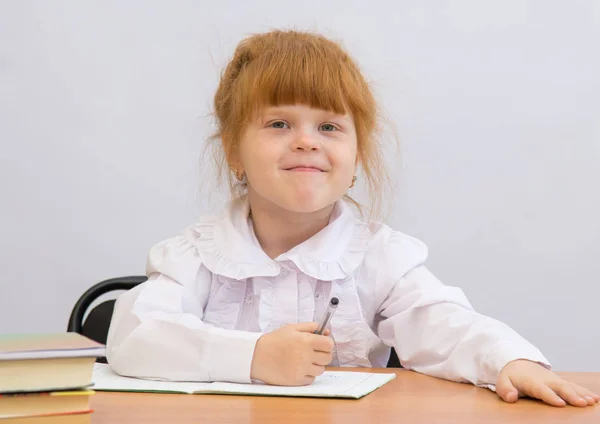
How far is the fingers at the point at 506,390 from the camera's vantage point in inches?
34.8

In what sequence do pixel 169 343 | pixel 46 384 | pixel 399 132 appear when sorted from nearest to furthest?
pixel 46 384
pixel 169 343
pixel 399 132

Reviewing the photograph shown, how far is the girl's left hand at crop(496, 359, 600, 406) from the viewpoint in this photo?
34.2 inches

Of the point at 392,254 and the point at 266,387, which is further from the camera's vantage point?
the point at 392,254

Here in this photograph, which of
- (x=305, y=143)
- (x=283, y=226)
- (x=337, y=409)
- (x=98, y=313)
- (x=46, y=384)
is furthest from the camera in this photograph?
(x=98, y=313)

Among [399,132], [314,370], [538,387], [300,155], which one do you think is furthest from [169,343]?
[399,132]

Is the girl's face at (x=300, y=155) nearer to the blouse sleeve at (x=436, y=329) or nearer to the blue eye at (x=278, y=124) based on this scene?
the blue eye at (x=278, y=124)

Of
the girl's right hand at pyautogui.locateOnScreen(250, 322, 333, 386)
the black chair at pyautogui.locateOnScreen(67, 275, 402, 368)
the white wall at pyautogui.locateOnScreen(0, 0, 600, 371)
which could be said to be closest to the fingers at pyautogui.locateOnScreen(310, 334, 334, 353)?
the girl's right hand at pyautogui.locateOnScreen(250, 322, 333, 386)

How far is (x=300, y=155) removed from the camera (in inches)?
47.0

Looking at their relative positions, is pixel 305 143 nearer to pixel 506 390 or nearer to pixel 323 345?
pixel 323 345

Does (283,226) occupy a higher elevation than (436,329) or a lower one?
higher

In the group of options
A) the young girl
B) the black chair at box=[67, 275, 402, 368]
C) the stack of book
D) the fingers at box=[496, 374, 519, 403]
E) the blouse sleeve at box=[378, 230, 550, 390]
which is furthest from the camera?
the black chair at box=[67, 275, 402, 368]

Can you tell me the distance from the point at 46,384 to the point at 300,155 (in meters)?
0.62

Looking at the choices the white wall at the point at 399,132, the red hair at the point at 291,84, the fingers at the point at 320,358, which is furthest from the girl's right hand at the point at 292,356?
the white wall at the point at 399,132

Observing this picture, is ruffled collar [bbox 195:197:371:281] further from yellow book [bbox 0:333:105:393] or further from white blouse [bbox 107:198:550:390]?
yellow book [bbox 0:333:105:393]
